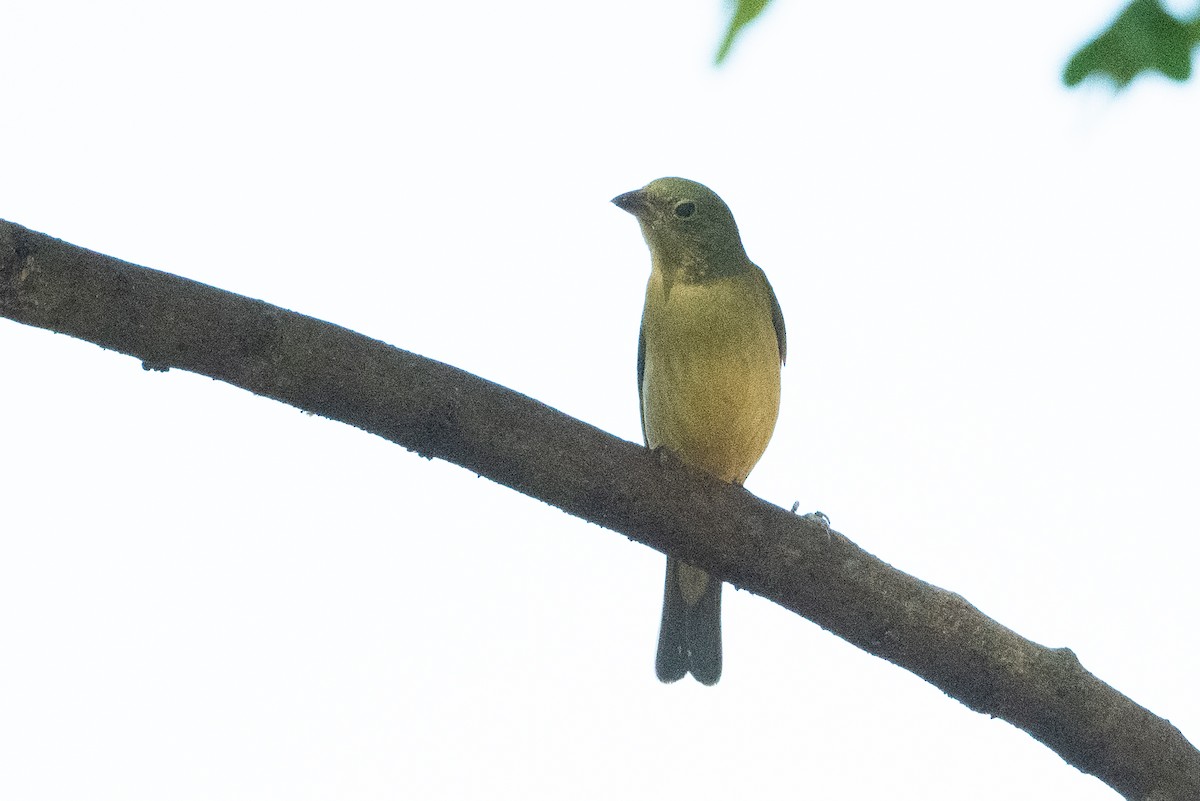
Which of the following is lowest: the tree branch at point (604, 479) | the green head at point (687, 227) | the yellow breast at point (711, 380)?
the tree branch at point (604, 479)

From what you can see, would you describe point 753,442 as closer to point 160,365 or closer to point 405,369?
point 405,369

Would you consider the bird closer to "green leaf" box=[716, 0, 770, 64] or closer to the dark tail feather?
the dark tail feather

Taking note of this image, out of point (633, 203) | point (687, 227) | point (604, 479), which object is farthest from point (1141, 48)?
point (633, 203)

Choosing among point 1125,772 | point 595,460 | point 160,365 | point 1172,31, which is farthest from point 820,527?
point 160,365

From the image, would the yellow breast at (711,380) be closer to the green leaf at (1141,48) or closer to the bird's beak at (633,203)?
the bird's beak at (633,203)

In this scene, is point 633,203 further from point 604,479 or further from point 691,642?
point 604,479

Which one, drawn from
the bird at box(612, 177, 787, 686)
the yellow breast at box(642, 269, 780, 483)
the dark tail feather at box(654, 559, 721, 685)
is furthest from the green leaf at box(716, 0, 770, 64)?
the dark tail feather at box(654, 559, 721, 685)

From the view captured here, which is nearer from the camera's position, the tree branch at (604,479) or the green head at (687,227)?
the tree branch at (604,479)

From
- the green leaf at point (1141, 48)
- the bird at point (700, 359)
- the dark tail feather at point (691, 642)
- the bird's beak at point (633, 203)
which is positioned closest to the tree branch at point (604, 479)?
the bird at point (700, 359)
